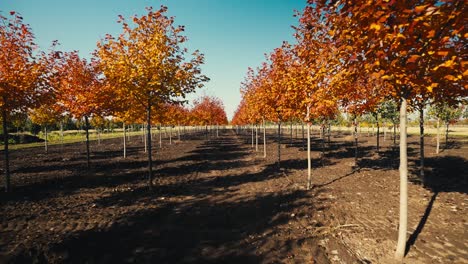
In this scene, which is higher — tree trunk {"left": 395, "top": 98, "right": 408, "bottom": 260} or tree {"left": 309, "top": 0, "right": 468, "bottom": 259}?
tree {"left": 309, "top": 0, "right": 468, "bottom": 259}

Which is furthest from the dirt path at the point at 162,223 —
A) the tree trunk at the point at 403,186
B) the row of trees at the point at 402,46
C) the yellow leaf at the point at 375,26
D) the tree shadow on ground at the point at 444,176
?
the tree shadow on ground at the point at 444,176

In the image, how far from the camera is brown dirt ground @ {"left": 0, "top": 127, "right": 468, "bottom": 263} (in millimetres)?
5598

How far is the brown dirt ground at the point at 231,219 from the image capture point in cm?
560

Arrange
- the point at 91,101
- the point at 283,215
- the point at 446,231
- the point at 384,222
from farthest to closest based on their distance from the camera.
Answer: the point at 91,101 < the point at 283,215 < the point at 384,222 < the point at 446,231

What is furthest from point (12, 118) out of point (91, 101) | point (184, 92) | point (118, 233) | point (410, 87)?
point (410, 87)

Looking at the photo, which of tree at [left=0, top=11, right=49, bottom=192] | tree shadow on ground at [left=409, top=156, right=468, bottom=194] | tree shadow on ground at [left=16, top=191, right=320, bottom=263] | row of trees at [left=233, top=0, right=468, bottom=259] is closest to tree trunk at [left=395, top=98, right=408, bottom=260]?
row of trees at [left=233, top=0, right=468, bottom=259]

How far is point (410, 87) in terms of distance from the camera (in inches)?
206

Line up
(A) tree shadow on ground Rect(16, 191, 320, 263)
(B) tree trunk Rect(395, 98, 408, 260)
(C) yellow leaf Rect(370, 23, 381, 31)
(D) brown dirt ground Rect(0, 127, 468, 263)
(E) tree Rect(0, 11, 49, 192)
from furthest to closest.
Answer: (E) tree Rect(0, 11, 49, 192), (D) brown dirt ground Rect(0, 127, 468, 263), (A) tree shadow on ground Rect(16, 191, 320, 263), (B) tree trunk Rect(395, 98, 408, 260), (C) yellow leaf Rect(370, 23, 381, 31)

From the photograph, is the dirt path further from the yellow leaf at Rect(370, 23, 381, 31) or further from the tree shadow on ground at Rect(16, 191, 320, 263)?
the yellow leaf at Rect(370, 23, 381, 31)

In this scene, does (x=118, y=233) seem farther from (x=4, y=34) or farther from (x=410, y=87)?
(x=4, y=34)

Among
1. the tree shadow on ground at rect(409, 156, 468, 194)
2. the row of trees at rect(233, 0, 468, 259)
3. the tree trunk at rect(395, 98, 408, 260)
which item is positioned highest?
the row of trees at rect(233, 0, 468, 259)

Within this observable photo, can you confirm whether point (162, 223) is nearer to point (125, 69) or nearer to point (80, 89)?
point (125, 69)

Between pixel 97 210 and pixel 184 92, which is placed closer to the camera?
pixel 97 210

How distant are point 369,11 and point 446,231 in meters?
6.37
